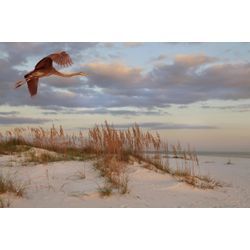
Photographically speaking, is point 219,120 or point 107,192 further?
point 219,120

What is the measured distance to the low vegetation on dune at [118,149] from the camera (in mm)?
3312

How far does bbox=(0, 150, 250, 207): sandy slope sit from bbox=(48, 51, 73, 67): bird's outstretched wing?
0.87 meters

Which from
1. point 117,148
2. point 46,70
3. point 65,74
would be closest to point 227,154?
point 117,148

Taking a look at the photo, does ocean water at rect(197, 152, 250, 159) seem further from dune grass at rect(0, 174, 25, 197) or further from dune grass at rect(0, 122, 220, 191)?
dune grass at rect(0, 174, 25, 197)

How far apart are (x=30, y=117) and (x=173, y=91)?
1124mm

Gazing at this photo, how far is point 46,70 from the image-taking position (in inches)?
131

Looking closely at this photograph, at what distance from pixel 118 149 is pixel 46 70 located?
86cm

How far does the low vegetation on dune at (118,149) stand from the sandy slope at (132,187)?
0.24 feet

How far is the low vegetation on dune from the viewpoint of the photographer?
3312mm

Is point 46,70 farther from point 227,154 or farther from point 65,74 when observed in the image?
point 227,154

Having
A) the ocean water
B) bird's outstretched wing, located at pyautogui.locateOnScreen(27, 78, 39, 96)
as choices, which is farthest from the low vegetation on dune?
bird's outstretched wing, located at pyautogui.locateOnScreen(27, 78, 39, 96)
